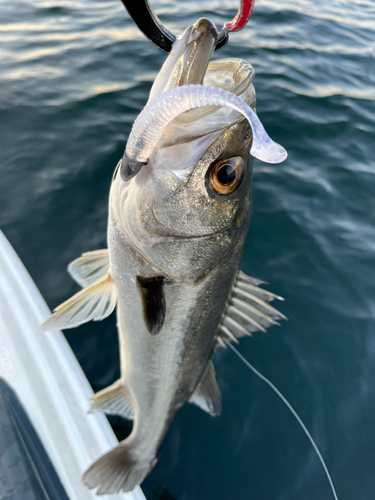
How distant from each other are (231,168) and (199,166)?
14cm

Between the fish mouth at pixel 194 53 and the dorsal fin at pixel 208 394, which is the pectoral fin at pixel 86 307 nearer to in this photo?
the dorsal fin at pixel 208 394

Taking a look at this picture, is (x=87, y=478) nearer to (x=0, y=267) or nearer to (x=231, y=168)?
(x=0, y=267)

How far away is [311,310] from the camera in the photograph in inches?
122

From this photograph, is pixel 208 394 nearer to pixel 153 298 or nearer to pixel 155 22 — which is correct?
pixel 153 298

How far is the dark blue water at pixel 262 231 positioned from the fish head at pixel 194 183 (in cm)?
148

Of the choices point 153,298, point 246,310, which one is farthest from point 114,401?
point 246,310

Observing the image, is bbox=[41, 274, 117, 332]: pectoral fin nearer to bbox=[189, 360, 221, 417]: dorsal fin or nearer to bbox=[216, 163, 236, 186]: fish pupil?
bbox=[189, 360, 221, 417]: dorsal fin

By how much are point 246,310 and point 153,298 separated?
591mm

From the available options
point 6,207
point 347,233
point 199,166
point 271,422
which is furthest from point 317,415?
point 6,207

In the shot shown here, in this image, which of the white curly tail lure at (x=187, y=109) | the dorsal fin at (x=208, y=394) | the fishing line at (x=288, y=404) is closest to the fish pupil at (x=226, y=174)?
the white curly tail lure at (x=187, y=109)

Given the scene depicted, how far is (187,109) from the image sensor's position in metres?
0.97

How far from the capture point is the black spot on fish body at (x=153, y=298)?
169cm

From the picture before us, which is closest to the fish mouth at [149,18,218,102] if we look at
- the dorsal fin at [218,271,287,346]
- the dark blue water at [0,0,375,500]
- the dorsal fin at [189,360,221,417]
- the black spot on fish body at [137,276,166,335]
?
the black spot on fish body at [137,276,166,335]

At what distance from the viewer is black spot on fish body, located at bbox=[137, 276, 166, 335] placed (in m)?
1.69
